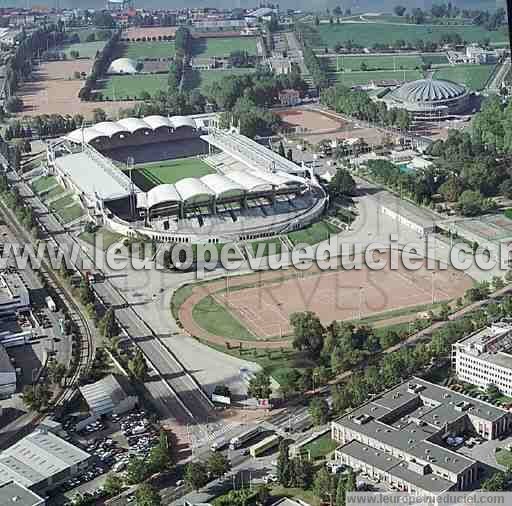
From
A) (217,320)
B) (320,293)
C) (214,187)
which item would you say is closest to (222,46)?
(214,187)

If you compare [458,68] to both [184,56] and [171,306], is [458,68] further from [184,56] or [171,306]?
[171,306]

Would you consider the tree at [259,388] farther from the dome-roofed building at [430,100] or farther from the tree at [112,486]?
the dome-roofed building at [430,100]

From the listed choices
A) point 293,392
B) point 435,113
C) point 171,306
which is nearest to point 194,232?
point 171,306

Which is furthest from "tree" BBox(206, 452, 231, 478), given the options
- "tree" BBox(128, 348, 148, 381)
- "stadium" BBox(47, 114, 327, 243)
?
"stadium" BBox(47, 114, 327, 243)

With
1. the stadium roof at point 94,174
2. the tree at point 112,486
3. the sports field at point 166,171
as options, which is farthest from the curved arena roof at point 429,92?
Result: the tree at point 112,486

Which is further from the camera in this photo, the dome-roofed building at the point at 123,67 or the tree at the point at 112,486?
the dome-roofed building at the point at 123,67

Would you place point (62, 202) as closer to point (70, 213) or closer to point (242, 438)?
point (70, 213)
